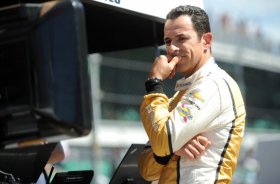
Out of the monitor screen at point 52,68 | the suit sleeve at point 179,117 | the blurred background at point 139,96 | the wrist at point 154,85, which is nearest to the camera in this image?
the monitor screen at point 52,68

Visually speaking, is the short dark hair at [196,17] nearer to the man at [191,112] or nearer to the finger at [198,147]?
the man at [191,112]

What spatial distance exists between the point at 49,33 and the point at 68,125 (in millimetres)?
288

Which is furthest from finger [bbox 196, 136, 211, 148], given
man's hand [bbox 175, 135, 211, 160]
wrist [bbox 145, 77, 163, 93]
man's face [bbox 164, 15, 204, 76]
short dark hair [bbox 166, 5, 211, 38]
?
short dark hair [bbox 166, 5, 211, 38]

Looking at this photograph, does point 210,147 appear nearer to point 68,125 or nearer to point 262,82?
point 68,125

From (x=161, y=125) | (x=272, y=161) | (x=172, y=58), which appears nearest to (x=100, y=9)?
(x=172, y=58)

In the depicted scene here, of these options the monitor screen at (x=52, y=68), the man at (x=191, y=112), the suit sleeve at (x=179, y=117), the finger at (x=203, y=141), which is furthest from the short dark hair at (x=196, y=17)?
the monitor screen at (x=52, y=68)

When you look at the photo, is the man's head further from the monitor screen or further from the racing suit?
the monitor screen

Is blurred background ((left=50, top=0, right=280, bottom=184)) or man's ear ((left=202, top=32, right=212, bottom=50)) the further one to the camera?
blurred background ((left=50, top=0, right=280, bottom=184))

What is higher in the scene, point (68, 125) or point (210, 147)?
point (68, 125)

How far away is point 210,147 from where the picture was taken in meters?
2.97

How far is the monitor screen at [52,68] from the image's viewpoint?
194 cm

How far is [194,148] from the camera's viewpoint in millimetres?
2900

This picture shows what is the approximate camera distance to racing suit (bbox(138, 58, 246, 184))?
2869 millimetres

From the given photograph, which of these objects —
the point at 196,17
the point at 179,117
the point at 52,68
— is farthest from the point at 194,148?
the point at 52,68
